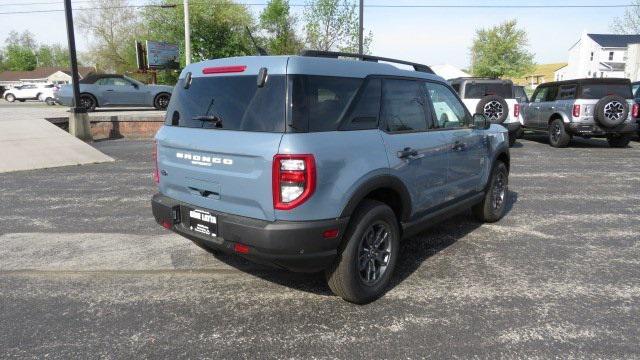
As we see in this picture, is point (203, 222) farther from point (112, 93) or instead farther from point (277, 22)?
point (277, 22)

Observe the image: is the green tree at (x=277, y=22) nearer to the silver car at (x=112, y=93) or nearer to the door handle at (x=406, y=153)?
the silver car at (x=112, y=93)

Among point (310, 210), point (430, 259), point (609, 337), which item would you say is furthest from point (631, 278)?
point (310, 210)

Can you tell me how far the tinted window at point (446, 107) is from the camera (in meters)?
4.36

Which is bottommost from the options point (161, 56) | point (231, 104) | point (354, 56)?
point (231, 104)

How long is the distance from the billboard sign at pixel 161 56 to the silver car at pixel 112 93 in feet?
40.3

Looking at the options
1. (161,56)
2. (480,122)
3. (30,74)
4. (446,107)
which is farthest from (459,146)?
(30,74)

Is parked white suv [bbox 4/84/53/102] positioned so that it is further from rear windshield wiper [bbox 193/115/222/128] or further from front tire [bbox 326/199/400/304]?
front tire [bbox 326/199/400/304]

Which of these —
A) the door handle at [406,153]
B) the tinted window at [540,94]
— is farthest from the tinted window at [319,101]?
the tinted window at [540,94]

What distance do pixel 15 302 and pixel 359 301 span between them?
106 inches

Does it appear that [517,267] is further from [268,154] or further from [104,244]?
[104,244]

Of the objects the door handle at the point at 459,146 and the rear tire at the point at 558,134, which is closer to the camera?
the door handle at the point at 459,146

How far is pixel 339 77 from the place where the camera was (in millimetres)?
3336

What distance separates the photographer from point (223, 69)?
343 centimetres

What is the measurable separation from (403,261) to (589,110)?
1001cm
